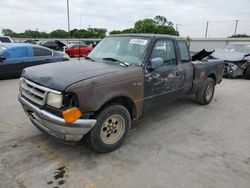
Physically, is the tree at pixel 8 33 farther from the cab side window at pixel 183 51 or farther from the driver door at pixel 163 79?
the driver door at pixel 163 79

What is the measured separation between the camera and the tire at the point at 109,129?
320 centimetres

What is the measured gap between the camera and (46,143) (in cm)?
374

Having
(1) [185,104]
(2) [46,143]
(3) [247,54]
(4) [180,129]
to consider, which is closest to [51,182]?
(2) [46,143]

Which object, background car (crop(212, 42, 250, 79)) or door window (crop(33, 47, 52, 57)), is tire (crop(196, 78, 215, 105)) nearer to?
background car (crop(212, 42, 250, 79))

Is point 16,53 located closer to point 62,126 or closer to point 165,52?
point 165,52

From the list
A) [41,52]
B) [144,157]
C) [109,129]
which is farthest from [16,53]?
[144,157]

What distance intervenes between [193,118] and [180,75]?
3.79 feet

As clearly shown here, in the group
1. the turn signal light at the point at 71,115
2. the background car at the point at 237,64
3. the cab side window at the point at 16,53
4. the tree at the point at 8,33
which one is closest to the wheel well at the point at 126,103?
the turn signal light at the point at 71,115

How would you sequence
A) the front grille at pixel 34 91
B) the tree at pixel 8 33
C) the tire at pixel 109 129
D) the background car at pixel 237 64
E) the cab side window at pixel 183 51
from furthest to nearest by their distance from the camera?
the tree at pixel 8 33 → the background car at pixel 237 64 → the cab side window at pixel 183 51 → the tire at pixel 109 129 → the front grille at pixel 34 91

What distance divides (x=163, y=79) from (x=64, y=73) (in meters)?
1.84

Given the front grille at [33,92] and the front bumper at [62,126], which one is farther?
the front grille at [33,92]

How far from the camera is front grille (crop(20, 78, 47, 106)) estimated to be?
311 cm

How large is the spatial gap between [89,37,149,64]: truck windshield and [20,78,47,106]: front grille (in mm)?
1365

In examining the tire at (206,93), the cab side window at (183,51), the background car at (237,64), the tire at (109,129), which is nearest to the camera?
the tire at (109,129)
